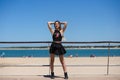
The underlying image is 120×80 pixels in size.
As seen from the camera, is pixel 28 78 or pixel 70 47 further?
pixel 70 47

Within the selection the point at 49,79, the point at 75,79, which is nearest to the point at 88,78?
the point at 75,79

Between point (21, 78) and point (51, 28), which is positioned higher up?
point (51, 28)

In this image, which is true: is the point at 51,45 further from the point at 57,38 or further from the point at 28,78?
the point at 28,78

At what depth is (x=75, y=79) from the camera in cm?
878

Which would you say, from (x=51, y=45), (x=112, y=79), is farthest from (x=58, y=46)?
(x=112, y=79)

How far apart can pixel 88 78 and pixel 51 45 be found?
1328 millimetres

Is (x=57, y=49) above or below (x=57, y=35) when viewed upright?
below

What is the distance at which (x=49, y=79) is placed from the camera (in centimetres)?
877

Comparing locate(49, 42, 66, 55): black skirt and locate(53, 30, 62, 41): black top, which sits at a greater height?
locate(53, 30, 62, 41): black top

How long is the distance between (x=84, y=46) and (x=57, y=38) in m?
1.28

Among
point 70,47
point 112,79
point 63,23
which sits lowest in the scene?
point 112,79

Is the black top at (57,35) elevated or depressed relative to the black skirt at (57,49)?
elevated

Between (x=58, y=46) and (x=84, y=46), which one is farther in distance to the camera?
(x=84, y=46)

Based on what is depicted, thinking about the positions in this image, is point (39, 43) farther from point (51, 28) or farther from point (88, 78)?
point (88, 78)
